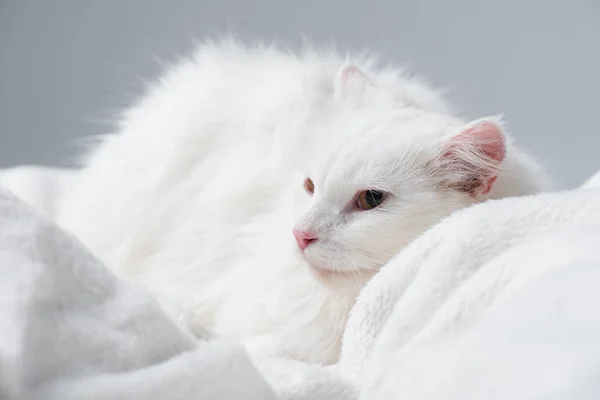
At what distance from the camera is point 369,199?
2.93 ft

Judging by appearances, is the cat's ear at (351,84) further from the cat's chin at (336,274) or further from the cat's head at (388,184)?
the cat's chin at (336,274)

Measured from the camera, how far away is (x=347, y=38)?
2.19 metres

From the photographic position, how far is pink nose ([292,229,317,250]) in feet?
2.86

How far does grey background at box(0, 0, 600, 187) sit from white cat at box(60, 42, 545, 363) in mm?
705

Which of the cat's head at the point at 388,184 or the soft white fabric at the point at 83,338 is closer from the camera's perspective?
the soft white fabric at the point at 83,338

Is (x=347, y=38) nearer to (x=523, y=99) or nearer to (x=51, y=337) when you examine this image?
(x=523, y=99)

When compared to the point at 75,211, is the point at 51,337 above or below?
below

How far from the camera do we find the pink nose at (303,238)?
872 millimetres

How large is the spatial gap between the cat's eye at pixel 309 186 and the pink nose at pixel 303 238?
13 cm

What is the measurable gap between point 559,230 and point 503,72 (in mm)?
1701

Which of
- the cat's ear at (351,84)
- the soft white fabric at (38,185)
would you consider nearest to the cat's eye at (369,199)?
the cat's ear at (351,84)

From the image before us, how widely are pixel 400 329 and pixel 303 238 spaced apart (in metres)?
0.33

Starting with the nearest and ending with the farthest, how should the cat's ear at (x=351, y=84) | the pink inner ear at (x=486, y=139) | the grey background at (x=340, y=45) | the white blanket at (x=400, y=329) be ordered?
the white blanket at (x=400, y=329) → the pink inner ear at (x=486, y=139) → the cat's ear at (x=351, y=84) → the grey background at (x=340, y=45)

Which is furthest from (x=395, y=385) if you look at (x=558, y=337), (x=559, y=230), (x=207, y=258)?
(x=207, y=258)
